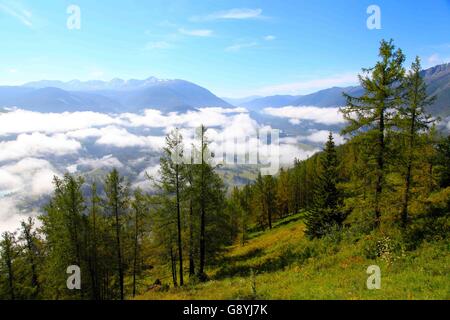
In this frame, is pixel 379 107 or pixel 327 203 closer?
pixel 379 107

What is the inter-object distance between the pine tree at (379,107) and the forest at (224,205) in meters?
0.07

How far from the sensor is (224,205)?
31.2m

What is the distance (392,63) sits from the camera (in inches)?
852

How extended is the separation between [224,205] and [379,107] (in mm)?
15870

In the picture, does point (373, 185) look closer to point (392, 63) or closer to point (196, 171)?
point (392, 63)

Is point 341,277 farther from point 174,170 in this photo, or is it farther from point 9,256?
point 9,256

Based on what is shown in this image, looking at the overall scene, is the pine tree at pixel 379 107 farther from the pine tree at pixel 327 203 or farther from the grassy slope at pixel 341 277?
the pine tree at pixel 327 203

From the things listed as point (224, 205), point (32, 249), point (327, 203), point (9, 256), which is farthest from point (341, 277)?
point (32, 249)

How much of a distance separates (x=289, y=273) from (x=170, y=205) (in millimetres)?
11675

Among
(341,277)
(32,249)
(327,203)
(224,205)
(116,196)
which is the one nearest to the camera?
(341,277)

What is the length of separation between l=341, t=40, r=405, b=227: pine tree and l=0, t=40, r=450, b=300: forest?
0.07 m

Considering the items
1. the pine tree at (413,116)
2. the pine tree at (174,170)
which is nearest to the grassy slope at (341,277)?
the pine tree at (413,116)

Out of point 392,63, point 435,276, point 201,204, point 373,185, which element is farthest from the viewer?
point 201,204
